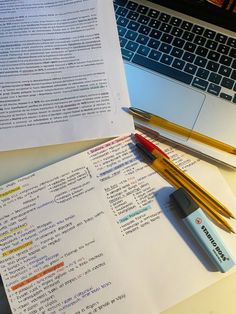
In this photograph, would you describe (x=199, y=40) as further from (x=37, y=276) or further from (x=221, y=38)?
(x=37, y=276)

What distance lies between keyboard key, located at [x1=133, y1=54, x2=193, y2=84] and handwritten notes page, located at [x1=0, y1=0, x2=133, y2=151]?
0.11 ft

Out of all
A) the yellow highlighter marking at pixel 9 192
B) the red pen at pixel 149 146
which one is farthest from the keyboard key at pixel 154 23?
the yellow highlighter marking at pixel 9 192

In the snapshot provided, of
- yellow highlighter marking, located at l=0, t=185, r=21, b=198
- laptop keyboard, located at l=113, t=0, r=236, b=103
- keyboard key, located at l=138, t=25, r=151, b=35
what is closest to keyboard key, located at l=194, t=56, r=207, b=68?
laptop keyboard, located at l=113, t=0, r=236, b=103

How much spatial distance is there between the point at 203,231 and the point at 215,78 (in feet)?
0.85

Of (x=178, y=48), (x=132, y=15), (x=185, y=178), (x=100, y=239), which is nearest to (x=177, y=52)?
(x=178, y=48)

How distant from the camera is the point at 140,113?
0.56 m

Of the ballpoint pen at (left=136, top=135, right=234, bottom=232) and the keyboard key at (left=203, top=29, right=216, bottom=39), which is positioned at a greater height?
the keyboard key at (left=203, top=29, right=216, bottom=39)

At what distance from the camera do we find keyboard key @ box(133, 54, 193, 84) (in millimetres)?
594

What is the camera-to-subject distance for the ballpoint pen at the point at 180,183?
50cm

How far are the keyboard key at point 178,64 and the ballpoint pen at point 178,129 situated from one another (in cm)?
11

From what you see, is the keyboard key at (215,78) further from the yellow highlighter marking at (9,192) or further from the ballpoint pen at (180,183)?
the yellow highlighter marking at (9,192)

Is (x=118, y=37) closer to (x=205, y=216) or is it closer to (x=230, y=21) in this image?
(x=230, y=21)

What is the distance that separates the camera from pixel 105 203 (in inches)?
20.4

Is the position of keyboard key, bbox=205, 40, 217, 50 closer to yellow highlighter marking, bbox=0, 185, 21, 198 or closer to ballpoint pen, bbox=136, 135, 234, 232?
ballpoint pen, bbox=136, 135, 234, 232
